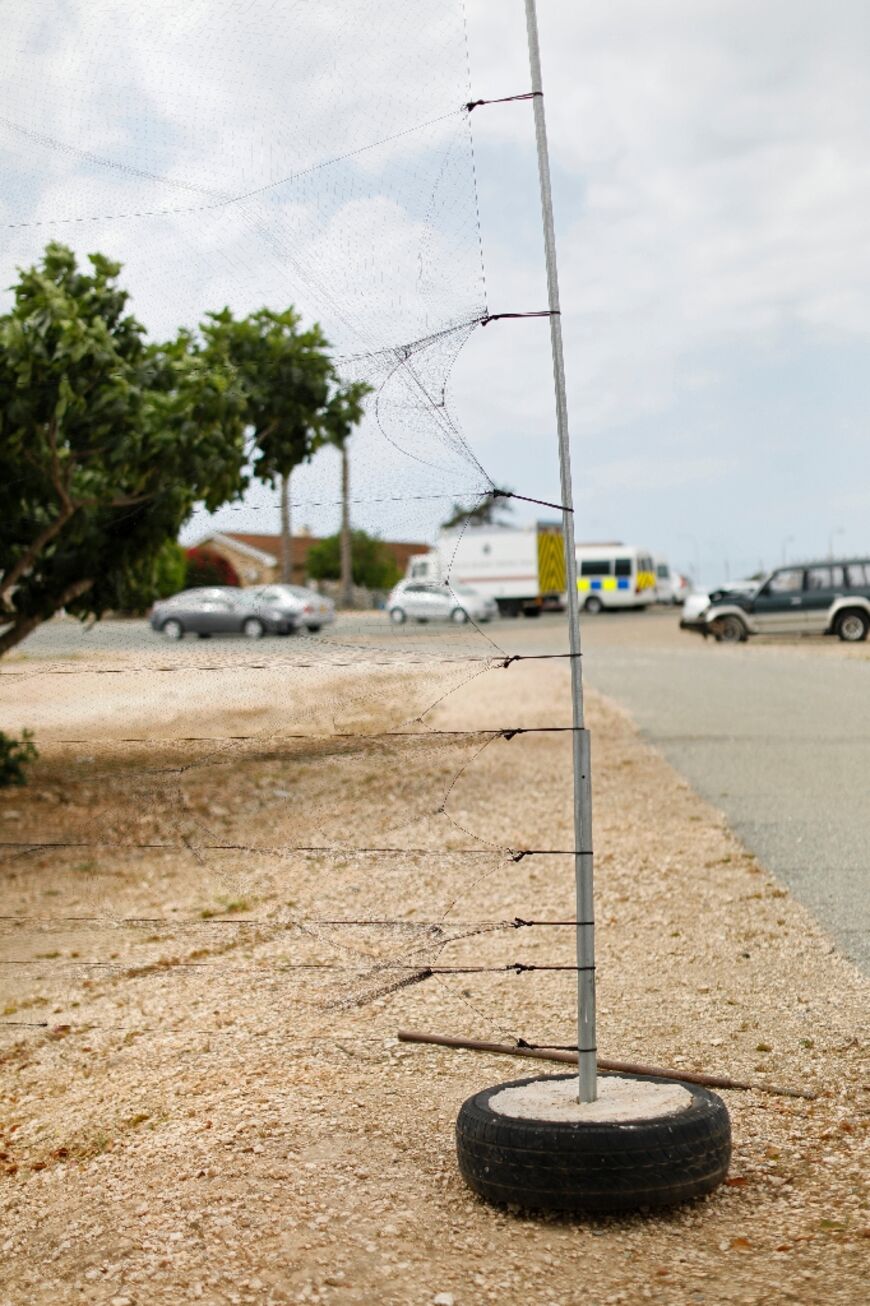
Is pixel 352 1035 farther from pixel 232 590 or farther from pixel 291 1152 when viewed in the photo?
pixel 232 590

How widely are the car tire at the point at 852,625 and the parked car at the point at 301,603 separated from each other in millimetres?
23796

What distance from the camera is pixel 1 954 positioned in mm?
7012

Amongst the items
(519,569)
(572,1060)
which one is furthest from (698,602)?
(572,1060)

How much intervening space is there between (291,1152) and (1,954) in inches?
134

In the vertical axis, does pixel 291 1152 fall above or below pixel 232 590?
below

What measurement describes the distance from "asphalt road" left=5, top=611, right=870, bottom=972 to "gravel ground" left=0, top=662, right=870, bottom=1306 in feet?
0.61

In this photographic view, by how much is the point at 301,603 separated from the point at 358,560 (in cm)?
56

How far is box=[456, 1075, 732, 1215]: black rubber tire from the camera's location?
350 cm

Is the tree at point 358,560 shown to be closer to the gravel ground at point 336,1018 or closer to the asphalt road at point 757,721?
the asphalt road at point 757,721

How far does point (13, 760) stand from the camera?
31.0 ft

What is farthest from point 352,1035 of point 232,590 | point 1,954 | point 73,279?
point 73,279

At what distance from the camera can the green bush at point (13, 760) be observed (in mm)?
9141

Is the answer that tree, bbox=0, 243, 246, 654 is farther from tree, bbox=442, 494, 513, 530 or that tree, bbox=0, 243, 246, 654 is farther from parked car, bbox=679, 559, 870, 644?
parked car, bbox=679, 559, 870, 644

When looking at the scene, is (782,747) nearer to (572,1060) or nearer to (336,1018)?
(336,1018)
